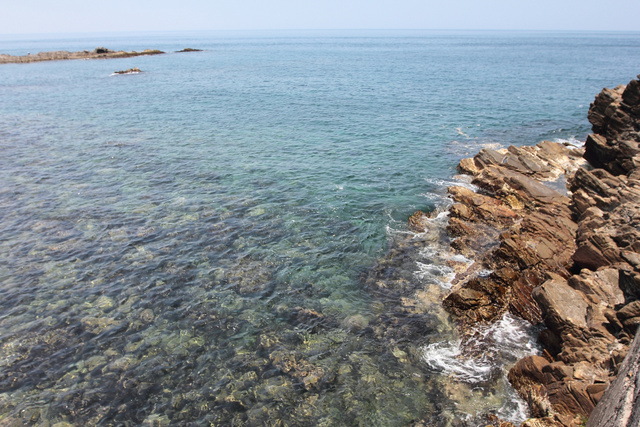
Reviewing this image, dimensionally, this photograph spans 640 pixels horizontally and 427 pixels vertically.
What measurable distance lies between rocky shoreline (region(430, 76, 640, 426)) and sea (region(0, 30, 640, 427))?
45.3 inches

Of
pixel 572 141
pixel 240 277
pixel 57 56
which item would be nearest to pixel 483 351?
pixel 240 277

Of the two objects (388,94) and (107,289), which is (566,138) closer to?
(388,94)

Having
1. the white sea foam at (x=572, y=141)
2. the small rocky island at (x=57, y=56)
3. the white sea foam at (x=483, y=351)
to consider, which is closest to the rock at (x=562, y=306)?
the white sea foam at (x=483, y=351)

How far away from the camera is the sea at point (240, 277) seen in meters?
15.1

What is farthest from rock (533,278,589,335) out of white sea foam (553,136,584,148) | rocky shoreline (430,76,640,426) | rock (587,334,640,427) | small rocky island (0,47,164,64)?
small rocky island (0,47,164,64)

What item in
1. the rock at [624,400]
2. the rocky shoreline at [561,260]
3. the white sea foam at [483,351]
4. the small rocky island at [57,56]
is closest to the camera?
the rock at [624,400]

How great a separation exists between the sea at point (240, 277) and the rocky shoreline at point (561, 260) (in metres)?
1.15

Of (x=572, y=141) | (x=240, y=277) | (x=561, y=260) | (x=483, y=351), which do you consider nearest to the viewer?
(x=483, y=351)

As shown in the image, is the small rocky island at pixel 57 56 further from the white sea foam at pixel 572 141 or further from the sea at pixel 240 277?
the white sea foam at pixel 572 141

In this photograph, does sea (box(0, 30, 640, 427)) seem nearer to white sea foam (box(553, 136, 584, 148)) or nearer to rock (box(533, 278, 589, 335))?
rock (box(533, 278, 589, 335))

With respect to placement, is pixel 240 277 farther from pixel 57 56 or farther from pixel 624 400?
pixel 57 56

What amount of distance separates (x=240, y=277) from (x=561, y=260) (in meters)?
19.3

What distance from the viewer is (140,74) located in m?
99.6

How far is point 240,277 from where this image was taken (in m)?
22.1
